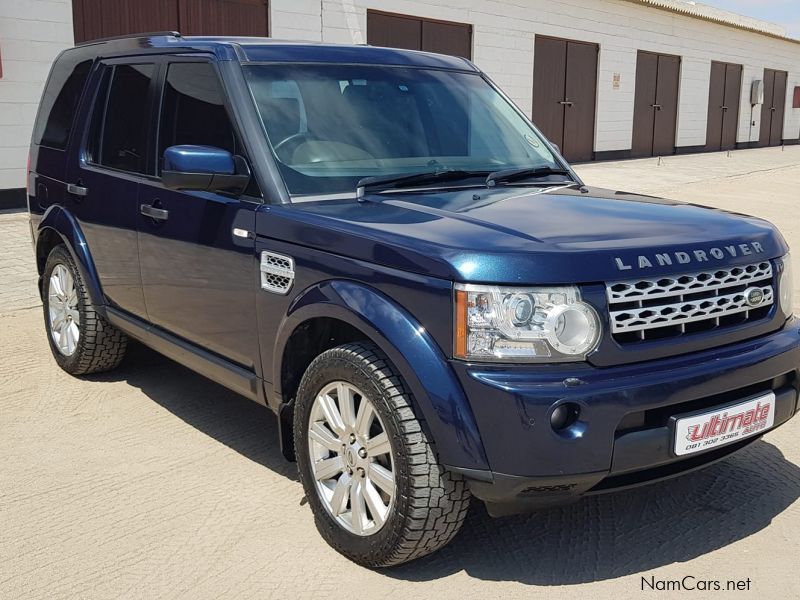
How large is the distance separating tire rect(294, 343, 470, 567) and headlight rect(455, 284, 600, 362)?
1.04 feet

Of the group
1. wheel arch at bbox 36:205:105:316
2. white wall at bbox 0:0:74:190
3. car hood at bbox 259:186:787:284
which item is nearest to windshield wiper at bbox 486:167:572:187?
car hood at bbox 259:186:787:284

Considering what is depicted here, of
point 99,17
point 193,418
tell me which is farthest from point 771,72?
point 193,418

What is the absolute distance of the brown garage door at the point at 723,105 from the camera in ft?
97.3

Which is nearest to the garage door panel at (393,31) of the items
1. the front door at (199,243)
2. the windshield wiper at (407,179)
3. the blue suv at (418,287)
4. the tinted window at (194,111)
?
the blue suv at (418,287)

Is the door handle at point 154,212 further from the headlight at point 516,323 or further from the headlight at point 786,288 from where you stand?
the headlight at point 786,288

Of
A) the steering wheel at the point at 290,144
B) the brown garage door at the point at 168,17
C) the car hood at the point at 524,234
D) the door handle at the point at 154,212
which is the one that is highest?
the brown garage door at the point at 168,17

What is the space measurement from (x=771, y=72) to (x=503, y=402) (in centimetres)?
3531

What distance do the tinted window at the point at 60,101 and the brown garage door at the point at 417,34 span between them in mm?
10847

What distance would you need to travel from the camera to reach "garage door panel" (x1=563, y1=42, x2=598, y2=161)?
871 inches

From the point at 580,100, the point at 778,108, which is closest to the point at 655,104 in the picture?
the point at 580,100

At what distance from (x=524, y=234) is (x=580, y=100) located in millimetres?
20455

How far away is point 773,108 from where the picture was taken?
1373 inches

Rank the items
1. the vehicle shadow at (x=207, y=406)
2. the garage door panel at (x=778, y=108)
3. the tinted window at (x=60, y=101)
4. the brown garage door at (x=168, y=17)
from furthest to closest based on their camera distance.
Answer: the garage door panel at (x=778, y=108)
the brown garage door at (x=168, y=17)
the tinted window at (x=60, y=101)
the vehicle shadow at (x=207, y=406)

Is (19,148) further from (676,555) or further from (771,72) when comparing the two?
(771,72)
